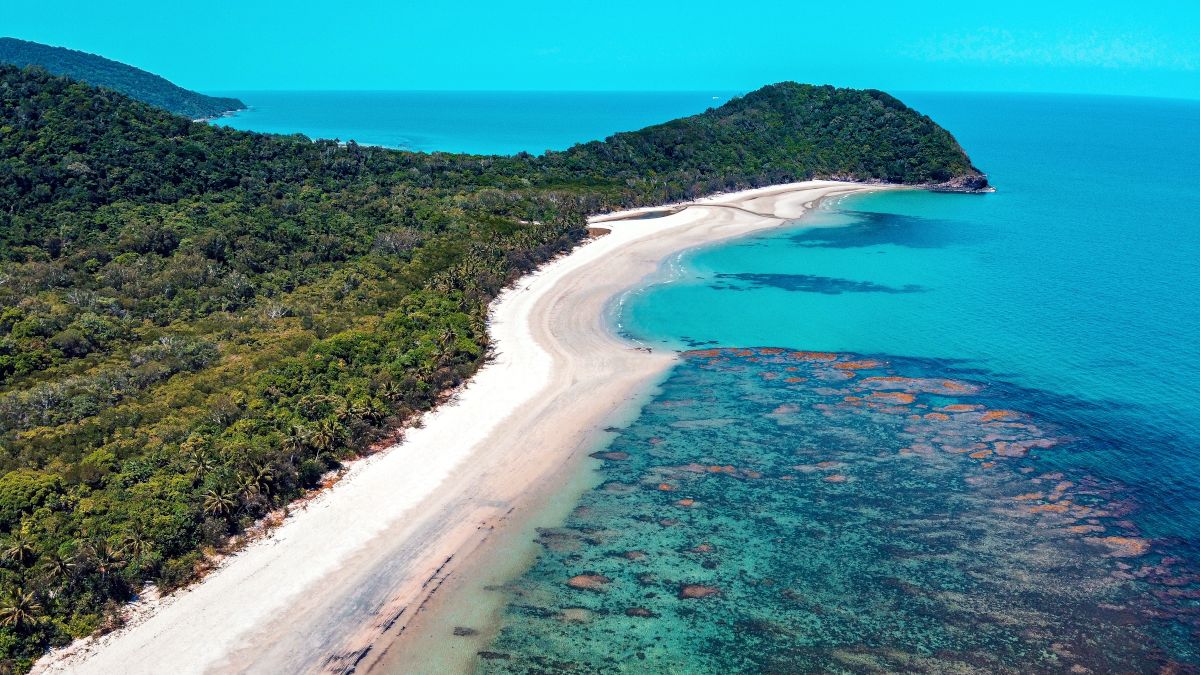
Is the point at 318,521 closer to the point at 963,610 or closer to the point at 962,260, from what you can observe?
the point at 963,610

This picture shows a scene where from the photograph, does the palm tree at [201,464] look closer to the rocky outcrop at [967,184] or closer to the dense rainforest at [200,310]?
the dense rainforest at [200,310]

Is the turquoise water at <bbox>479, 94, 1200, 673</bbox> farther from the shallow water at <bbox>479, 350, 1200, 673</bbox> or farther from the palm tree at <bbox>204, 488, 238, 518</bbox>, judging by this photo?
the palm tree at <bbox>204, 488, 238, 518</bbox>

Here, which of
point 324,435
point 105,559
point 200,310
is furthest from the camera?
point 200,310

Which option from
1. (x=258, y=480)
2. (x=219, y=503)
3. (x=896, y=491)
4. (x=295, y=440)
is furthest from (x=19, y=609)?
(x=896, y=491)

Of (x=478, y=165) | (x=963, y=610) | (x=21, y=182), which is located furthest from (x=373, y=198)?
(x=963, y=610)

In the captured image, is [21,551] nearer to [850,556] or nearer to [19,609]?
[19,609]

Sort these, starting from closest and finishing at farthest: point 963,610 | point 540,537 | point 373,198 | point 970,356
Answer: point 963,610
point 540,537
point 970,356
point 373,198
